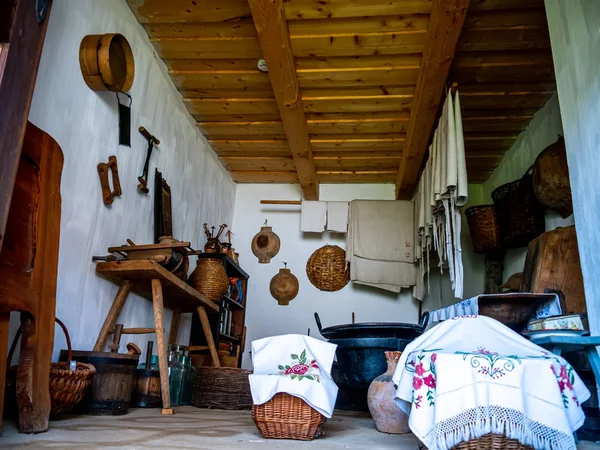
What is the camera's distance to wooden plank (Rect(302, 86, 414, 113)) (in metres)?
3.82

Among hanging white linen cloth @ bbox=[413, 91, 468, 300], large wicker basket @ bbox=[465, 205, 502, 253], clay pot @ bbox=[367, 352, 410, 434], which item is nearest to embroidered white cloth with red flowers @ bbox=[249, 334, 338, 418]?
clay pot @ bbox=[367, 352, 410, 434]

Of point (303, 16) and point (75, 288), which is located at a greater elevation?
point (303, 16)

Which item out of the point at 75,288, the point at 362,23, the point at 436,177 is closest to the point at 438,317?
the point at 436,177

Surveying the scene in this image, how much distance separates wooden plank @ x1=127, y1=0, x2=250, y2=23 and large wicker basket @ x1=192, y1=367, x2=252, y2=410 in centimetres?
237

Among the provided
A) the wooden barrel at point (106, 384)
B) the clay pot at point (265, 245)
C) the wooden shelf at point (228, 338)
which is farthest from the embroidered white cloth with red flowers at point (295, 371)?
the clay pot at point (265, 245)

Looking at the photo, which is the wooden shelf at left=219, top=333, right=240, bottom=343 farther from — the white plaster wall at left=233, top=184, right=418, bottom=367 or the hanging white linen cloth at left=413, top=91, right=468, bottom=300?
the hanging white linen cloth at left=413, top=91, right=468, bottom=300

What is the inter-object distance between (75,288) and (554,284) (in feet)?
8.99

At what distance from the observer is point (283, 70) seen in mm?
3238

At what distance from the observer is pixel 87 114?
2.64m

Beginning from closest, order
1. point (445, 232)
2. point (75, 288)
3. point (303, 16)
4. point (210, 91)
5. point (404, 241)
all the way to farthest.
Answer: point (75, 288)
point (303, 16)
point (445, 232)
point (210, 91)
point (404, 241)

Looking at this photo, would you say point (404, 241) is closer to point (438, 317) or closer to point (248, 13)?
point (438, 317)

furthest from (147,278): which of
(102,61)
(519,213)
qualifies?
(519,213)

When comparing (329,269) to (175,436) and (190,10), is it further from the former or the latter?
(175,436)

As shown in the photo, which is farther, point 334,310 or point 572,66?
point 334,310
